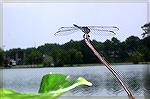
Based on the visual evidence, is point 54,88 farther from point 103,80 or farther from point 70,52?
point 103,80

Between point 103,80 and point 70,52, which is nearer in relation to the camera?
point 70,52

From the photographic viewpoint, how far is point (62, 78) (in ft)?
0.57

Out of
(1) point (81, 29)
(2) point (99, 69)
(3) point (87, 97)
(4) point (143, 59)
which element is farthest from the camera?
(2) point (99, 69)

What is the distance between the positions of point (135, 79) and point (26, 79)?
3176 millimetres

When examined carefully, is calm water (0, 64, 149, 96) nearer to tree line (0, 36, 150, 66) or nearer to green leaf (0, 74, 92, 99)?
tree line (0, 36, 150, 66)

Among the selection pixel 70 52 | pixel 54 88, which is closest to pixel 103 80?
pixel 70 52

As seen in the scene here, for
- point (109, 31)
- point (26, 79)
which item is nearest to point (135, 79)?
point (26, 79)

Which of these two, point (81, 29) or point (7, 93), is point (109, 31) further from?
point (7, 93)

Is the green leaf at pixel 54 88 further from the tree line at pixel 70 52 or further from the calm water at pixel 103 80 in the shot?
the calm water at pixel 103 80

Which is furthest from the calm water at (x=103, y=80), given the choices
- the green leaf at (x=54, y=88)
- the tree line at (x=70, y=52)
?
the green leaf at (x=54, y=88)

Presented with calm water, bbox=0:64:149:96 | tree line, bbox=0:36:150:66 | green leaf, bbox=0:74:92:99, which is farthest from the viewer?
calm water, bbox=0:64:149:96

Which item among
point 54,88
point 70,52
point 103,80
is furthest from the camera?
point 103,80

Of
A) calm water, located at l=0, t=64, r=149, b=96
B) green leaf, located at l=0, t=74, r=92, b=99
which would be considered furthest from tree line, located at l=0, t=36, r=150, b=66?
calm water, located at l=0, t=64, r=149, b=96

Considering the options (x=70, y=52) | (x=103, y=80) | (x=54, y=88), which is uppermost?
(x=70, y=52)
